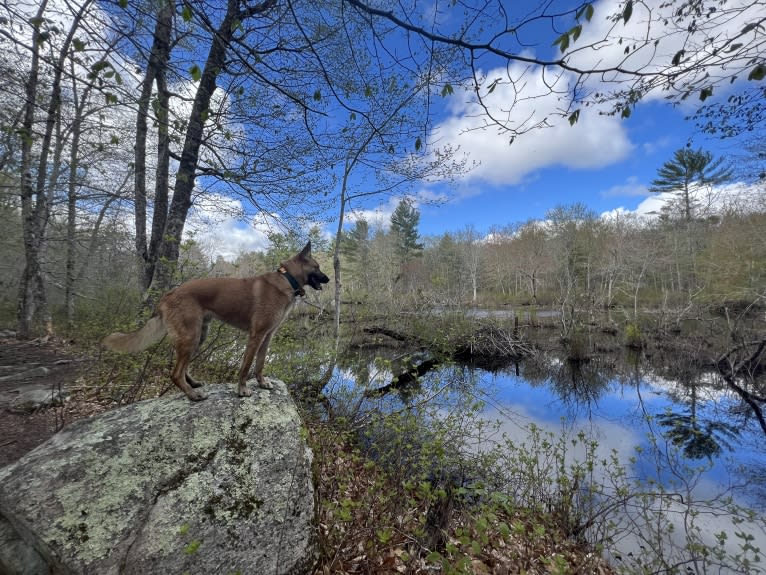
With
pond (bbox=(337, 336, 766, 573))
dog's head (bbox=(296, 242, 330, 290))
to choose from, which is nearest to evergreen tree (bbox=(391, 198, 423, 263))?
pond (bbox=(337, 336, 766, 573))

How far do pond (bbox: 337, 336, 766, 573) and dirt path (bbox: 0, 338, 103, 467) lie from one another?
15.7 ft

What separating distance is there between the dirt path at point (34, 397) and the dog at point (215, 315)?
1606mm

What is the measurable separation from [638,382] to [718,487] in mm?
7531

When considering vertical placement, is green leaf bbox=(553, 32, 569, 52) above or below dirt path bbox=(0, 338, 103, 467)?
above

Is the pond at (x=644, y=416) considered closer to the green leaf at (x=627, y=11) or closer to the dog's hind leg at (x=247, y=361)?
the dog's hind leg at (x=247, y=361)

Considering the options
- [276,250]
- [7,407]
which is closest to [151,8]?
[276,250]

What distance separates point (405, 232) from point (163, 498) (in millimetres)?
51265

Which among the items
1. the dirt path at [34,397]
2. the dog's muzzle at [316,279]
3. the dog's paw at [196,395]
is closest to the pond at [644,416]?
the dog's muzzle at [316,279]

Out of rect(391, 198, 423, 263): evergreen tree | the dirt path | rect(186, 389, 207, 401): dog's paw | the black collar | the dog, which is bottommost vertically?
the dirt path

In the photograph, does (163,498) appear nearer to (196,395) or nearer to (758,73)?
(196,395)

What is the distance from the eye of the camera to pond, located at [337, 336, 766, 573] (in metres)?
5.51

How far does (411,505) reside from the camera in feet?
13.7

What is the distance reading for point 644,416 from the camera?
879 centimetres

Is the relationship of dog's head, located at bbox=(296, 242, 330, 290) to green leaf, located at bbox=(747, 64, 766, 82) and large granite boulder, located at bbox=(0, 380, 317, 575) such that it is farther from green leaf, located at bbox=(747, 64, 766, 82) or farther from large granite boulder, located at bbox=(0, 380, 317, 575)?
green leaf, located at bbox=(747, 64, 766, 82)
